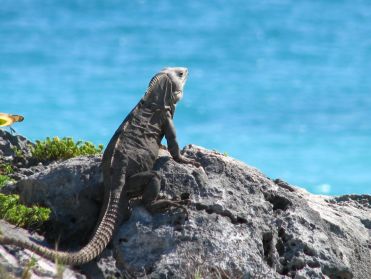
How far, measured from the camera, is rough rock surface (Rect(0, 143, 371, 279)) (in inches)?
374

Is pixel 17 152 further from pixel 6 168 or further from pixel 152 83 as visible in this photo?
→ pixel 152 83

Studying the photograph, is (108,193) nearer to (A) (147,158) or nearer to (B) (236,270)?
(A) (147,158)

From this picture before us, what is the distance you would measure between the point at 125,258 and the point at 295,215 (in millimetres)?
2647

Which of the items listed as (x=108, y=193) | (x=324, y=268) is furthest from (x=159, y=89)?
(x=324, y=268)

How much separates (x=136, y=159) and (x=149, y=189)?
556 millimetres

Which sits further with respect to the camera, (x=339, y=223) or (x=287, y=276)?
(x=339, y=223)

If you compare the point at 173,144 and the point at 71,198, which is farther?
the point at 173,144

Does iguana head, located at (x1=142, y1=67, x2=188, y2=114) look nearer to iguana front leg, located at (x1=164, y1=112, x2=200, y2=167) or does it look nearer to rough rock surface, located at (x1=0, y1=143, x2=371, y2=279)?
iguana front leg, located at (x1=164, y1=112, x2=200, y2=167)

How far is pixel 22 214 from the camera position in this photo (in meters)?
10.2

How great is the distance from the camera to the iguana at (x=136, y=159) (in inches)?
379

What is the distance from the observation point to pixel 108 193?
9.97m

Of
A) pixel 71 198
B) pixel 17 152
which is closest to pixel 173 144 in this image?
pixel 71 198

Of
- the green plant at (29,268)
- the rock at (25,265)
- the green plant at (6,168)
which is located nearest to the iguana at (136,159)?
the rock at (25,265)

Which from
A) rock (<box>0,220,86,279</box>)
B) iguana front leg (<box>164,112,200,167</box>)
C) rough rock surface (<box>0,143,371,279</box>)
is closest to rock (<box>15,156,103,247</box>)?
rough rock surface (<box>0,143,371,279</box>)
